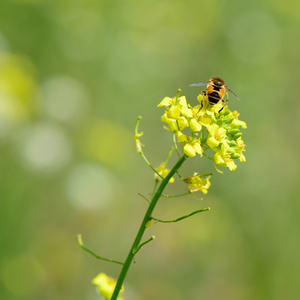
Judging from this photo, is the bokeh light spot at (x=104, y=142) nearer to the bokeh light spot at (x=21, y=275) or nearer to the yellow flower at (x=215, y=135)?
the bokeh light spot at (x=21, y=275)

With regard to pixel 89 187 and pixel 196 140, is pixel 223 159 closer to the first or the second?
pixel 196 140

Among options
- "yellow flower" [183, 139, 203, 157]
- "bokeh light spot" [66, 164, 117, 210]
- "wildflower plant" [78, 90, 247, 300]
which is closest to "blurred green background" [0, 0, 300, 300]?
"bokeh light spot" [66, 164, 117, 210]

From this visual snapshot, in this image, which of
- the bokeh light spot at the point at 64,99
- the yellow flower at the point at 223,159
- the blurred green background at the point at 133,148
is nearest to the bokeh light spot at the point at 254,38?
the blurred green background at the point at 133,148

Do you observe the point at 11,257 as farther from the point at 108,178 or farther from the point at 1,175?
the point at 108,178

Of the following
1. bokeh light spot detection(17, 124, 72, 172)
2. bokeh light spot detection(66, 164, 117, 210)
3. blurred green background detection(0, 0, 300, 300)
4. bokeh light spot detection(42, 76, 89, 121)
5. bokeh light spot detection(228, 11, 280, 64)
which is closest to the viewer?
blurred green background detection(0, 0, 300, 300)

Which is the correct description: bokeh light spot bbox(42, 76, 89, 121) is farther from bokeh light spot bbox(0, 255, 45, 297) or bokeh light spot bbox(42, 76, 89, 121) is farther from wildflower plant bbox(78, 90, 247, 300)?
wildflower plant bbox(78, 90, 247, 300)

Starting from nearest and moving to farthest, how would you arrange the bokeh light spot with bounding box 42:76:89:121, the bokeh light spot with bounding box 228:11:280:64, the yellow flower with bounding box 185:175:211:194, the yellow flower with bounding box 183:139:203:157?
the yellow flower with bounding box 183:139:203:157 → the yellow flower with bounding box 185:175:211:194 → the bokeh light spot with bounding box 42:76:89:121 → the bokeh light spot with bounding box 228:11:280:64

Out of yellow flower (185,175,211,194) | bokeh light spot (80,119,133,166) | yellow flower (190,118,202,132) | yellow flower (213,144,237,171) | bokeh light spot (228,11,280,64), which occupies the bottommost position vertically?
yellow flower (185,175,211,194)
